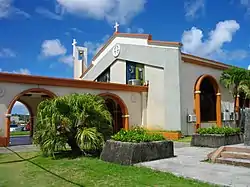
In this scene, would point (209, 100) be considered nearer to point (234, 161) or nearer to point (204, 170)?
point (234, 161)

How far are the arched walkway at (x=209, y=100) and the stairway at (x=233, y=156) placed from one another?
1073 centimetres

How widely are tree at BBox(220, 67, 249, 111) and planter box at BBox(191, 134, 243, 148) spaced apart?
8394mm

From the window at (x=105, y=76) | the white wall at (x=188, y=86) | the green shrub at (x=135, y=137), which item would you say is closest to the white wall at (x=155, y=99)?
the white wall at (x=188, y=86)

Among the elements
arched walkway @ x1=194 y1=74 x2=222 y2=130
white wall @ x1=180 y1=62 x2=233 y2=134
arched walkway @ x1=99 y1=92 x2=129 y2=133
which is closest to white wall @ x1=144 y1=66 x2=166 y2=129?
white wall @ x1=180 y1=62 x2=233 y2=134

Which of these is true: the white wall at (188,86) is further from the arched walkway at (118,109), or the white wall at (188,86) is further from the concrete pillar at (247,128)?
the concrete pillar at (247,128)

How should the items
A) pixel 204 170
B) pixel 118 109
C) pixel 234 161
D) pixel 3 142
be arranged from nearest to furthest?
pixel 204 170 → pixel 234 161 → pixel 3 142 → pixel 118 109

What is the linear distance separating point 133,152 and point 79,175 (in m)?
1.95

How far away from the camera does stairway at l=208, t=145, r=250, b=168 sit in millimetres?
8086

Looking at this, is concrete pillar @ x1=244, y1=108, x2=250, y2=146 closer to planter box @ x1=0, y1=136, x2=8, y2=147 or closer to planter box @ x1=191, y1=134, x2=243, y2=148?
planter box @ x1=191, y1=134, x2=243, y2=148

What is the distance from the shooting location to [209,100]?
68.7 feet

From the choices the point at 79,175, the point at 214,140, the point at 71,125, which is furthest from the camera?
the point at 214,140

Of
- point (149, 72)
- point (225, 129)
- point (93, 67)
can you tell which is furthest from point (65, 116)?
point (93, 67)

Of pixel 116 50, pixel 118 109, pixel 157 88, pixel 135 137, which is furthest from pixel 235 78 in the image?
pixel 135 137

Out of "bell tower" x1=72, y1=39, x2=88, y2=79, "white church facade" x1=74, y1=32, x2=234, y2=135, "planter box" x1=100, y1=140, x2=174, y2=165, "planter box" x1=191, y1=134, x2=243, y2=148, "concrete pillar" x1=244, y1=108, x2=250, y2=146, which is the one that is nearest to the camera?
"planter box" x1=100, y1=140, x2=174, y2=165
